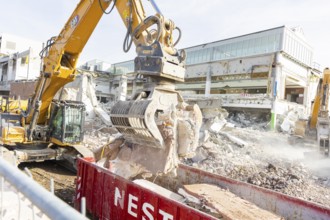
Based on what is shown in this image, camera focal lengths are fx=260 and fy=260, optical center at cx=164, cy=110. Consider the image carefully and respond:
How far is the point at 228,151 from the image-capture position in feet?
35.4

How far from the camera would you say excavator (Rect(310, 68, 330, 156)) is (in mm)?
10234

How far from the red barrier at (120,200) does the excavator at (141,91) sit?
0.39 metres

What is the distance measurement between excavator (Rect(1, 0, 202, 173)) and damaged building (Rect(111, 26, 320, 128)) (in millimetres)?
13178

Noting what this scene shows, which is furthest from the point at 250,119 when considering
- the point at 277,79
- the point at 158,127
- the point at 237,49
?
the point at 158,127

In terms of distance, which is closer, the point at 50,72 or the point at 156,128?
the point at 156,128

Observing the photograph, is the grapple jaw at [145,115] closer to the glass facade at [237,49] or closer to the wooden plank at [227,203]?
the wooden plank at [227,203]

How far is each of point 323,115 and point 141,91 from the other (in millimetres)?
10559

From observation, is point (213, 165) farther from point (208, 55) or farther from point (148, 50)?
point (208, 55)

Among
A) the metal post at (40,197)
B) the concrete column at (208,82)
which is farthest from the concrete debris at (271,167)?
the concrete column at (208,82)

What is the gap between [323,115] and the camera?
37.0 feet

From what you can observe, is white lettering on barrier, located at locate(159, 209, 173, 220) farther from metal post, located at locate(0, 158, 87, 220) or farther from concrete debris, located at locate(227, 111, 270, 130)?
concrete debris, located at locate(227, 111, 270, 130)

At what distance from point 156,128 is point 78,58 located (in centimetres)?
404

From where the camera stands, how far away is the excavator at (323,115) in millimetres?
10234

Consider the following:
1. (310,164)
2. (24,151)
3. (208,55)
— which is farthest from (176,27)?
(208,55)
